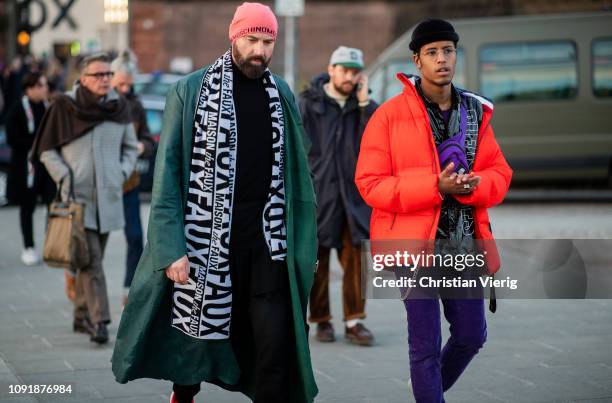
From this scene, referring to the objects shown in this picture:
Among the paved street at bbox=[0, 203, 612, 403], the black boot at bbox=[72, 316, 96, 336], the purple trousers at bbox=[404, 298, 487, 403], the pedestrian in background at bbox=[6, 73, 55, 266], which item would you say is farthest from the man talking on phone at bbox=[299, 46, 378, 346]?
the pedestrian in background at bbox=[6, 73, 55, 266]

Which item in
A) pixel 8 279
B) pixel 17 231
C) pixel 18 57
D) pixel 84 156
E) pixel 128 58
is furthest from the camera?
pixel 18 57

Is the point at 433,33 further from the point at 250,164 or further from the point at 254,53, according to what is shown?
the point at 250,164

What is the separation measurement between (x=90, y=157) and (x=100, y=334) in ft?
3.92

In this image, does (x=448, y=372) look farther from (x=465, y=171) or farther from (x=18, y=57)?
(x=18, y=57)

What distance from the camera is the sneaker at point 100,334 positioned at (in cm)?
795

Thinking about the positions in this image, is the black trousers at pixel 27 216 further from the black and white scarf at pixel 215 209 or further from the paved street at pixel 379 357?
the black and white scarf at pixel 215 209

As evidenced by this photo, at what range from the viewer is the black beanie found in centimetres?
530

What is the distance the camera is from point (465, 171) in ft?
17.4

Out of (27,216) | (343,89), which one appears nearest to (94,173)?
(343,89)

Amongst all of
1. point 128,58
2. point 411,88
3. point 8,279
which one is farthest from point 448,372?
point 8,279

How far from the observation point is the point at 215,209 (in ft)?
16.9

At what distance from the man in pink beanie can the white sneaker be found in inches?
274

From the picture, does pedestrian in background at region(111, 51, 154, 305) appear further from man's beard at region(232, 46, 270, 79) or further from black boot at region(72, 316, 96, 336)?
man's beard at region(232, 46, 270, 79)

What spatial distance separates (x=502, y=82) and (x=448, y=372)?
550 inches
